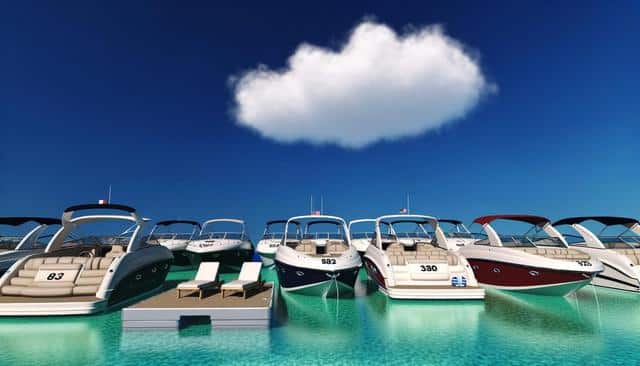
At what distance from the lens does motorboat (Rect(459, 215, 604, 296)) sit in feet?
32.6

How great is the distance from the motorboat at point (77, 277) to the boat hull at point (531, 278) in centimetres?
1188

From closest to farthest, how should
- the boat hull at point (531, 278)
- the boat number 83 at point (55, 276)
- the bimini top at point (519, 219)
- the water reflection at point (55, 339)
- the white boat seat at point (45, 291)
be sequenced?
the water reflection at point (55, 339)
the white boat seat at point (45, 291)
the boat number 83 at point (55, 276)
the boat hull at point (531, 278)
the bimini top at point (519, 219)

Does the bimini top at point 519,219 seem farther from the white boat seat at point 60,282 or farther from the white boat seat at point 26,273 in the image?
the white boat seat at point 26,273

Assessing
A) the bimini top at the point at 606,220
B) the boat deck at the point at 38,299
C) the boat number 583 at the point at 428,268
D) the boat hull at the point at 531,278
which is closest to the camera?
the boat deck at the point at 38,299

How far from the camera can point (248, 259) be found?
64.9 feet

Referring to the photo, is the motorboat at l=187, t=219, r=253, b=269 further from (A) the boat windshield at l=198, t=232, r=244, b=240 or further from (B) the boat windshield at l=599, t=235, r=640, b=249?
(B) the boat windshield at l=599, t=235, r=640, b=249

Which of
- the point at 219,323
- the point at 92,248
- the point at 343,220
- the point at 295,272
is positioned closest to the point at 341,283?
the point at 295,272

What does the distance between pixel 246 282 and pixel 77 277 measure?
14.9 feet

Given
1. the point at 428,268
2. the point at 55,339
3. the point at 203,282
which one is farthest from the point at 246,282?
the point at 428,268

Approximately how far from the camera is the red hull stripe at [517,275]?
32.7 feet

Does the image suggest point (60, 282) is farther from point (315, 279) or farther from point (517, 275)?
point (517, 275)

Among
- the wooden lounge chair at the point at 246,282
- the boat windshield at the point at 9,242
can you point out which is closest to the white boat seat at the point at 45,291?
the wooden lounge chair at the point at 246,282

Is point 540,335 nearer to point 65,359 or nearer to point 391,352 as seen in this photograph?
point 391,352

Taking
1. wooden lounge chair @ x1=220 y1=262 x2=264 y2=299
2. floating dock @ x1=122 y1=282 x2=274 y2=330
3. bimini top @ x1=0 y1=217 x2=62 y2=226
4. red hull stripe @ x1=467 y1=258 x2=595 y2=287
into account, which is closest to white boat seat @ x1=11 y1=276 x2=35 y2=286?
floating dock @ x1=122 y1=282 x2=274 y2=330
